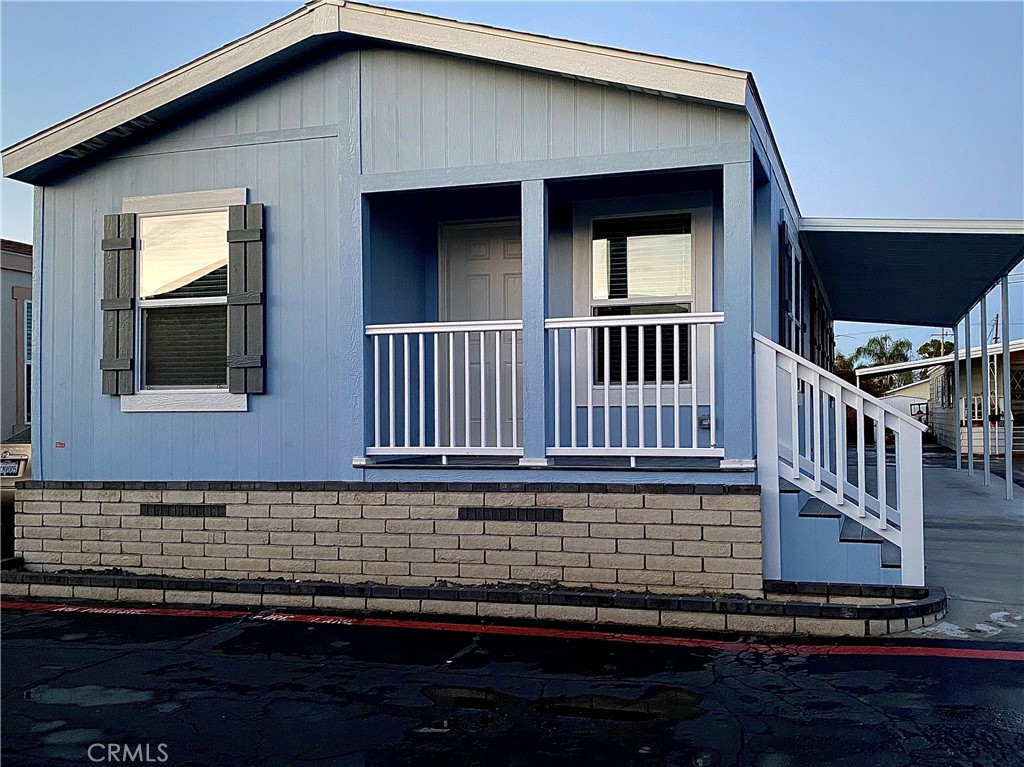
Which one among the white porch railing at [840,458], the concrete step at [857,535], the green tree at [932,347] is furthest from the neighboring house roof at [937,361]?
the green tree at [932,347]

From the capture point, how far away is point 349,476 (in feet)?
22.5

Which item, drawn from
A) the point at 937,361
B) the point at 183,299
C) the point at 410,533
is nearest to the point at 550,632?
the point at 410,533

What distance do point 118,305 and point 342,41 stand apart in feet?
8.85

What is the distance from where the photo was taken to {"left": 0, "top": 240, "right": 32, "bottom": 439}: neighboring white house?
12.7 meters

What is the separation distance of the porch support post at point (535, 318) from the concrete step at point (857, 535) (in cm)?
205

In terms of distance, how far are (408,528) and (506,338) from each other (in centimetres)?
213

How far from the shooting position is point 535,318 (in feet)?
21.4

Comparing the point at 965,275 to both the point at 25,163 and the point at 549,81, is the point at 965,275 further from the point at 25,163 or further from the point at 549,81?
the point at 25,163

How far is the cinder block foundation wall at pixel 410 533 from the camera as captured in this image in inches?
239

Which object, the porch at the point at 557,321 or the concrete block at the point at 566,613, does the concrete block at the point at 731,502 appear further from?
the concrete block at the point at 566,613

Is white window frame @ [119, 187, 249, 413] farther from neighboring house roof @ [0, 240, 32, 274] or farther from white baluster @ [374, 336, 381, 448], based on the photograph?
neighboring house roof @ [0, 240, 32, 274]

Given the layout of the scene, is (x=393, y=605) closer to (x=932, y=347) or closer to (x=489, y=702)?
(x=489, y=702)

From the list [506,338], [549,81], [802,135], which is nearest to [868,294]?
[802,135]

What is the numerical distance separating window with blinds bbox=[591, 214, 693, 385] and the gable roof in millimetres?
1669
